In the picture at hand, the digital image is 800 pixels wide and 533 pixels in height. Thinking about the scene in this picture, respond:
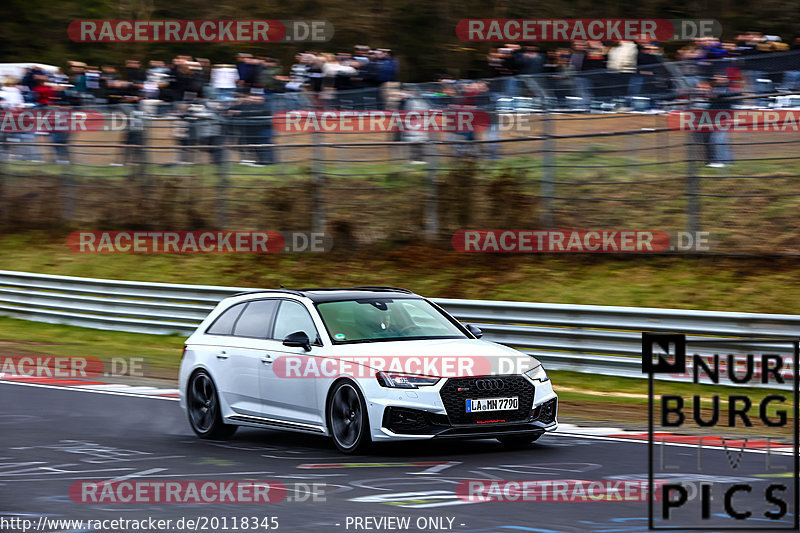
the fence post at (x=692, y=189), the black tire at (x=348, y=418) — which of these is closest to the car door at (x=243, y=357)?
the black tire at (x=348, y=418)

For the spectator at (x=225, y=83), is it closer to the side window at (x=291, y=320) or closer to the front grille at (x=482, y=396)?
the side window at (x=291, y=320)

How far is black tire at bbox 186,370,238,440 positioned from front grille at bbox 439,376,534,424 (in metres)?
2.87

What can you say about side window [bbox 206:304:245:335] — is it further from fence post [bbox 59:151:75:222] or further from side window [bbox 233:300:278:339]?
fence post [bbox 59:151:75:222]

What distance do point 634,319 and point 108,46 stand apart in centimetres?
3388

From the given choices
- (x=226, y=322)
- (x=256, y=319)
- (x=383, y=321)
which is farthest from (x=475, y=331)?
(x=226, y=322)

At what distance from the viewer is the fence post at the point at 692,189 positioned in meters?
Result: 19.8

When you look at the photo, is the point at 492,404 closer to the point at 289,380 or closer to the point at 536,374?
the point at 536,374

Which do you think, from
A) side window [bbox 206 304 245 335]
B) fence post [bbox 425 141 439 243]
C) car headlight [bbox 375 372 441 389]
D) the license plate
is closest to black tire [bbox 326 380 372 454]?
car headlight [bbox 375 372 441 389]

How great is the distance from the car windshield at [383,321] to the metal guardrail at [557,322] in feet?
9.69

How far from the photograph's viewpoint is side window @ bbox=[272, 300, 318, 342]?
11969 mm

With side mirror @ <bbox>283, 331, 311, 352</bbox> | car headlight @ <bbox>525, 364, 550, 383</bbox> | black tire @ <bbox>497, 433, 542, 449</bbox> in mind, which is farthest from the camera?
side mirror @ <bbox>283, 331, 311, 352</bbox>

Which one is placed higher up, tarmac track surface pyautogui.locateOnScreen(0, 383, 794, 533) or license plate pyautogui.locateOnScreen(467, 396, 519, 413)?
license plate pyautogui.locateOnScreen(467, 396, 519, 413)

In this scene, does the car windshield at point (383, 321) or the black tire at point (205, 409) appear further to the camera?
the black tire at point (205, 409)

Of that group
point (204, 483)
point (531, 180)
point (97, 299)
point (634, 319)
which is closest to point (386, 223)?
point (531, 180)
